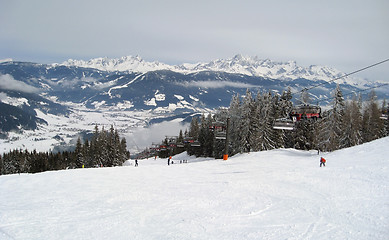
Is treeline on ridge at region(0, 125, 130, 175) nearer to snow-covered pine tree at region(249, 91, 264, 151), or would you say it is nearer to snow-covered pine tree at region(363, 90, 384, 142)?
snow-covered pine tree at region(249, 91, 264, 151)

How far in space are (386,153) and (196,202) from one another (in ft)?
65.9

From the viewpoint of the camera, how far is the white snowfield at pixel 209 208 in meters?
9.33

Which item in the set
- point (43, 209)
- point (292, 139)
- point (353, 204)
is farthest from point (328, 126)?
point (43, 209)

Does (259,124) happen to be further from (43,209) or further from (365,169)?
(43,209)

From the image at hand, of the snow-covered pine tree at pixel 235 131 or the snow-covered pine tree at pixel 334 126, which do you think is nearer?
the snow-covered pine tree at pixel 334 126

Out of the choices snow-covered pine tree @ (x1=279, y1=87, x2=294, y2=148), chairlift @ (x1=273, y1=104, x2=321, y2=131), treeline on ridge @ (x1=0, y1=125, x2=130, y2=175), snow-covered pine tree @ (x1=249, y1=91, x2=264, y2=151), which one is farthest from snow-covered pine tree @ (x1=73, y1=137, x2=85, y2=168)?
chairlift @ (x1=273, y1=104, x2=321, y2=131)

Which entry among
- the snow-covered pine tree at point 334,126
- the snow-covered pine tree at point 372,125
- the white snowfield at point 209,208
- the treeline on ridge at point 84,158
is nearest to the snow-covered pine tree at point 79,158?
the treeline on ridge at point 84,158

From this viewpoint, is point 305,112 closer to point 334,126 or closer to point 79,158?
point 334,126

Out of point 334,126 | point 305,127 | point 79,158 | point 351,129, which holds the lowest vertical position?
point 79,158

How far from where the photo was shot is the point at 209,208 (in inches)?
486

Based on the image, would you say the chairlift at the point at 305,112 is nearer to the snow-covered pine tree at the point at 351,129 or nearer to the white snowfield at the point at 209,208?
the white snowfield at the point at 209,208

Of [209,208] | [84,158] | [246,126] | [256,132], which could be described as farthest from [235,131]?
[84,158]

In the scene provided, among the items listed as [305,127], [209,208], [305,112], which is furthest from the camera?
[305,127]

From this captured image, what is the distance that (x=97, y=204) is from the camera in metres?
13.5
